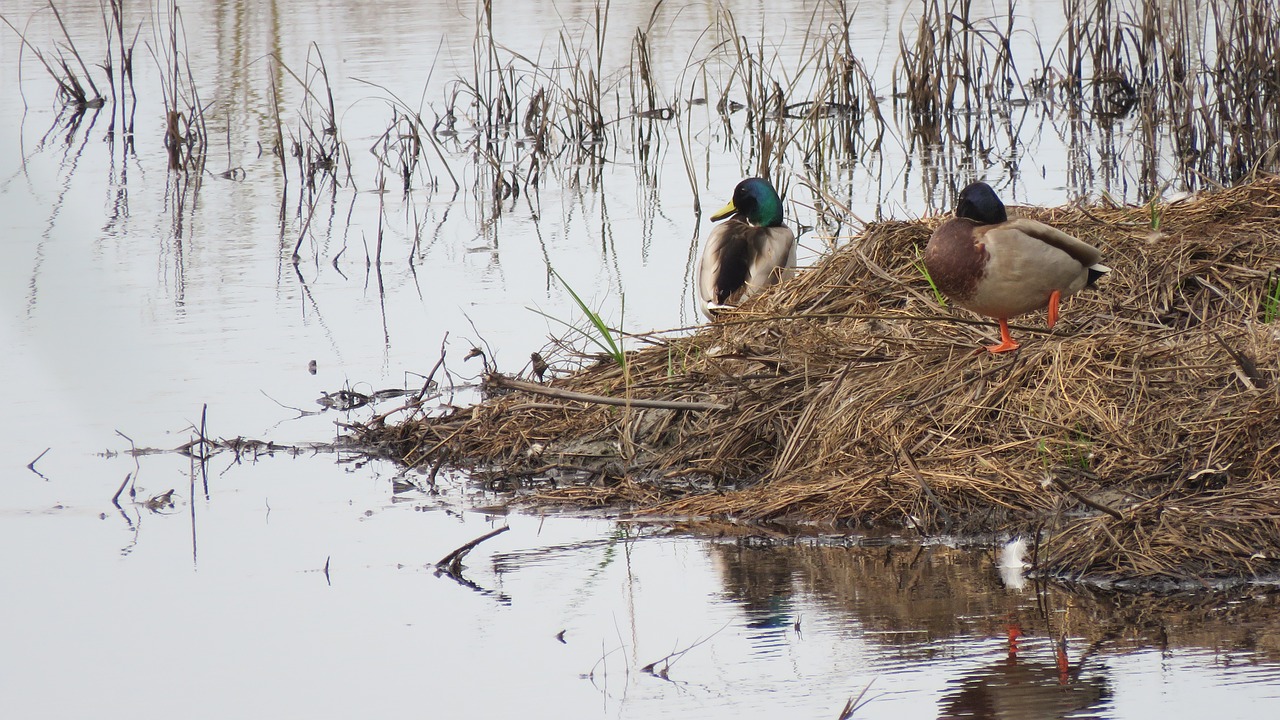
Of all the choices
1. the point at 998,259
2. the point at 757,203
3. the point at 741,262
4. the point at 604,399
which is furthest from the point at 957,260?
the point at 757,203

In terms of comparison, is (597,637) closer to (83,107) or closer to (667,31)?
(83,107)

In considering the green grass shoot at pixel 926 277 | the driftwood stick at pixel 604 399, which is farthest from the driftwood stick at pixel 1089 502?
the green grass shoot at pixel 926 277

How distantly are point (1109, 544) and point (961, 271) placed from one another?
38.8 inches

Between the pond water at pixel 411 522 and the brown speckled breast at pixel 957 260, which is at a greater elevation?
the brown speckled breast at pixel 957 260

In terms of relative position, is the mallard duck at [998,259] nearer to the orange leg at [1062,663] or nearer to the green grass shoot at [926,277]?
the green grass shoot at [926,277]

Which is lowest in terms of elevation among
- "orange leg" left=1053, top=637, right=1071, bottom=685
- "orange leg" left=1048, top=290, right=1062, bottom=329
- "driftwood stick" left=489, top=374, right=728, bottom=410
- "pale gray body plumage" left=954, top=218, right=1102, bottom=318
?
"orange leg" left=1053, top=637, right=1071, bottom=685

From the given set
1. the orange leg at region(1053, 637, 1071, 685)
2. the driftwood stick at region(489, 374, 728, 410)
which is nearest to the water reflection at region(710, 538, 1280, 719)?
the orange leg at region(1053, 637, 1071, 685)

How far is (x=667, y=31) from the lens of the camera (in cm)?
1553

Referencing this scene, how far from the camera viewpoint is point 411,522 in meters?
4.53

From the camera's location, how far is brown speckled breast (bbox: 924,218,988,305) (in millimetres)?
4496

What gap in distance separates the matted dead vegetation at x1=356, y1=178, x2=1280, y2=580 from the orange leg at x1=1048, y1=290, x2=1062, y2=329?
3.6 inches

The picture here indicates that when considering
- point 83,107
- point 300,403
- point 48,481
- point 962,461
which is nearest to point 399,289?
point 300,403

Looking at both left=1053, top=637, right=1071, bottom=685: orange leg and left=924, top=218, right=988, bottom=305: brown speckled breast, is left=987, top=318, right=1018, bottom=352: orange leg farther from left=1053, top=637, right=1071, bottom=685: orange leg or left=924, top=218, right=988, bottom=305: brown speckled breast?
left=1053, top=637, right=1071, bottom=685: orange leg

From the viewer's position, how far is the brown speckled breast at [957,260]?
450 cm
